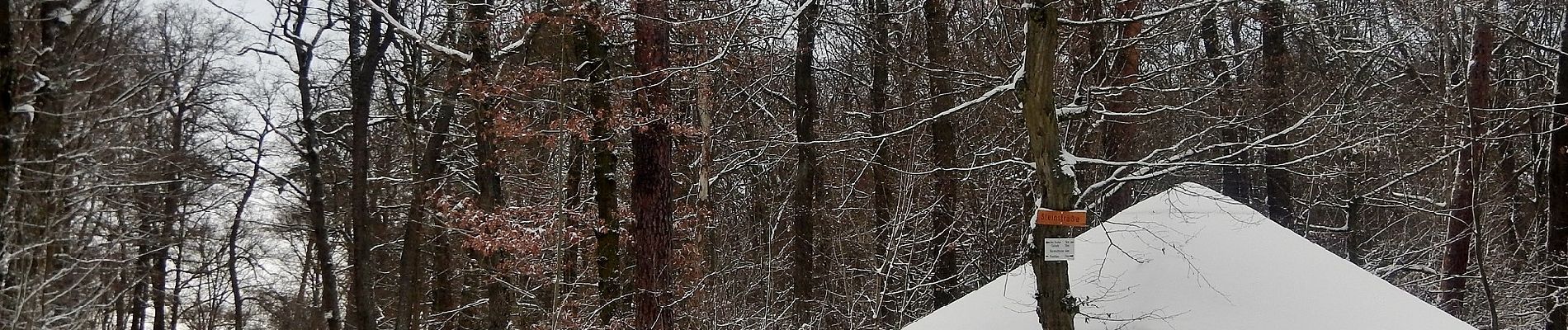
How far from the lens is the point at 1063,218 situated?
21.3 feet

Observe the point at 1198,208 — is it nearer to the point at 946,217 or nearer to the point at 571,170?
the point at 946,217

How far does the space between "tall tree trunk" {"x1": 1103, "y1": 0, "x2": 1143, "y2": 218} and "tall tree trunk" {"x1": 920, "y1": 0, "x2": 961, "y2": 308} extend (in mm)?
1864

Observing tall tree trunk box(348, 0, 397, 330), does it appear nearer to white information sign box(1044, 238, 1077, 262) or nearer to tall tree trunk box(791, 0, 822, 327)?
tall tree trunk box(791, 0, 822, 327)

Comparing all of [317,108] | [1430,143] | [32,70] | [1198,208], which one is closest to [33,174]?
[32,70]

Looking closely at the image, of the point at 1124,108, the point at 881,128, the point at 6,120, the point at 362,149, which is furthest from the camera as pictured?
the point at 362,149

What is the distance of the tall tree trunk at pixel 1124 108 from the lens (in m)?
9.49

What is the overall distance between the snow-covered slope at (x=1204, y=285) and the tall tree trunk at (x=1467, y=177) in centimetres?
721

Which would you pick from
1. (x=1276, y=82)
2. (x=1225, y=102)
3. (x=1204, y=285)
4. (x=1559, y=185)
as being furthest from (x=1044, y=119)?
(x=1559, y=185)

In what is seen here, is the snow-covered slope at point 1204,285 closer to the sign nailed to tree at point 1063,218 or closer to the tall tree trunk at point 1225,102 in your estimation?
the sign nailed to tree at point 1063,218

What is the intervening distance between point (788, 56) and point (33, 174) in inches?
354

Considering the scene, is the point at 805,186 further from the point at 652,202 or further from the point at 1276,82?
the point at 1276,82

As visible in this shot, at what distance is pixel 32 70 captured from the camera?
11781 mm

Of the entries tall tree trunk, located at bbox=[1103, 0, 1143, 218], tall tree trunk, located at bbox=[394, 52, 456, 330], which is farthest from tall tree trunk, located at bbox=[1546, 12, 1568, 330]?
tall tree trunk, located at bbox=[394, 52, 456, 330]

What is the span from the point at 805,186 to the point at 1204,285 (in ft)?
28.3
